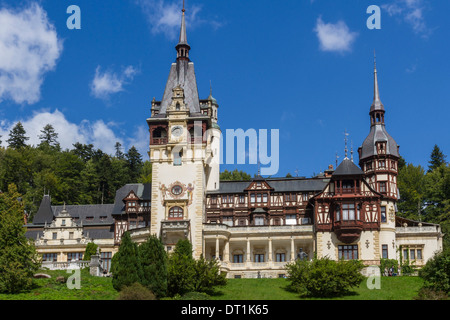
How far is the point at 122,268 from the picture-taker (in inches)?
1916

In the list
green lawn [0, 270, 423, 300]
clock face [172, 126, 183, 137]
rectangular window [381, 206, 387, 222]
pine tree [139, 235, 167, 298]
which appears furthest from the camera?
clock face [172, 126, 183, 137]

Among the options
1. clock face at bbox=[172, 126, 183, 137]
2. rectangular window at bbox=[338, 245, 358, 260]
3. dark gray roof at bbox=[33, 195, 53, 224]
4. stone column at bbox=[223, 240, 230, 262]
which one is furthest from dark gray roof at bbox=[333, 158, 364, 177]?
dark gray roof at bbox=[33, 195, 53, 224]

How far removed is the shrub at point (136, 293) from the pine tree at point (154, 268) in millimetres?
1134

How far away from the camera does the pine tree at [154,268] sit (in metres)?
48.1

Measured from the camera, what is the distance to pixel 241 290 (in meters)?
52.6

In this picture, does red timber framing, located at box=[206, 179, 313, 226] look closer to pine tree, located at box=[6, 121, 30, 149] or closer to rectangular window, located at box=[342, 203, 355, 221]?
rectangular window, located at box=[342, 203, 355, 221]

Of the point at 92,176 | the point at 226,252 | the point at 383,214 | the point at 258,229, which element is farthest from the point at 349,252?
the point at 92,176

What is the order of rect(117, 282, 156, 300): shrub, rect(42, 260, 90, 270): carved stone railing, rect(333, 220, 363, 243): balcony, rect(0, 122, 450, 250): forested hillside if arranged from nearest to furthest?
rect(117, 282, 156, 300): shrub → rect(42, 260, 90, 270): carved stone railing → rect(333, 220, 363, 243): balcony → rect(0, 122, 450, 250): forested hillside

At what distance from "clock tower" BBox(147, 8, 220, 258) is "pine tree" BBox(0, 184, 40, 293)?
753 inches

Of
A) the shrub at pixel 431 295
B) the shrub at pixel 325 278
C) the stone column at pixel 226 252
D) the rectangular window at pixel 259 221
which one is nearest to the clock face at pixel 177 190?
the stone column at pixel 226 252

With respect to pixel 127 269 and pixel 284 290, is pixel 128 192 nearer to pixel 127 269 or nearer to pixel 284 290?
pixel 127 269

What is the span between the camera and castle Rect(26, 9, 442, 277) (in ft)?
221
